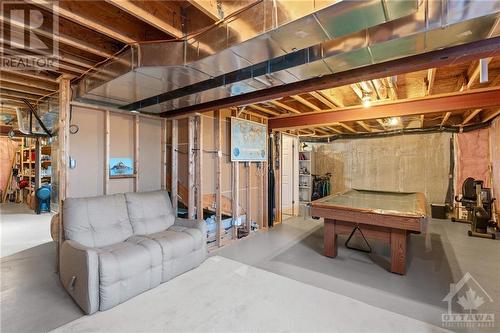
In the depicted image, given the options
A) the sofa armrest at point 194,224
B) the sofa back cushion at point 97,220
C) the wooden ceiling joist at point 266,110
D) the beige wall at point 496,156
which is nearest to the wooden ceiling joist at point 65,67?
the sofa back cushion at point 97,220

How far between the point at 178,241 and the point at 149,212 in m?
0.82

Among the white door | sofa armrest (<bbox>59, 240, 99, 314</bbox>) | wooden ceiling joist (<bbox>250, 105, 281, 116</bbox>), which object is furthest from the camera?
the white door

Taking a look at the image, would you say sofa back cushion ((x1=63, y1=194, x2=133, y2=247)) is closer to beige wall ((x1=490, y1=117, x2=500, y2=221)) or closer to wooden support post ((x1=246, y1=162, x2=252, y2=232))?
wooden support post ((x1=246, y1=162, x2=252, y2=232))

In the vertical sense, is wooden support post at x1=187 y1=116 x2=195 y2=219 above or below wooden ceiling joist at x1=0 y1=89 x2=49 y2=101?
below

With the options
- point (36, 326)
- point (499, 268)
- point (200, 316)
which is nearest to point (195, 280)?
point (200, 316)

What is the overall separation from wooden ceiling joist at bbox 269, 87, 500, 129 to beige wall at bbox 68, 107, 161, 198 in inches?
120

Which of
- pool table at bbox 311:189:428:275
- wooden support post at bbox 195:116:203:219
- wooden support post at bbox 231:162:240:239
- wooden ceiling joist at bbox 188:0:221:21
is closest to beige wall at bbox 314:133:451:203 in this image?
pool table at bbox 311:189:428:275

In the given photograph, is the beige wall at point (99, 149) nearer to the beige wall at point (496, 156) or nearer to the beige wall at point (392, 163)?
the beige wall at point (392, 163)

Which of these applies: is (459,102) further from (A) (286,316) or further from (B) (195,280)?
(B) (195,280)

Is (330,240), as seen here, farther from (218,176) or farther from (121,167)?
(121,167)

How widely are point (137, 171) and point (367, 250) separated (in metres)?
4.11

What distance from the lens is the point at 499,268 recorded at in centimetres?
322

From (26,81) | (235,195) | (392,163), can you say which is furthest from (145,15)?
(392,163)

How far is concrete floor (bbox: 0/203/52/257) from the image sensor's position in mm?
4086
